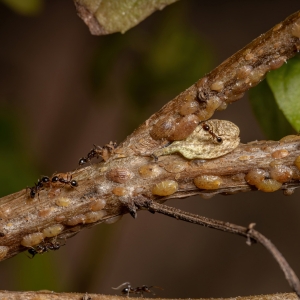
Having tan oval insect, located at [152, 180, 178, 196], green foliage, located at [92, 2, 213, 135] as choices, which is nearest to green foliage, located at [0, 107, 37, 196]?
green foliage, located at [92, 2, 213, 135]

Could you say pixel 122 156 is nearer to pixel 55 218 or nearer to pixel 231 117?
pixel 55 218

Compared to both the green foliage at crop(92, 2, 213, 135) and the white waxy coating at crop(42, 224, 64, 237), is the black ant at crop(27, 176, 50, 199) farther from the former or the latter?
the green foliage at crop(92, 2, 213, 135)

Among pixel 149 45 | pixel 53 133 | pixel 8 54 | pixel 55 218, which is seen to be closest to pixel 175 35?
pixel 149 45

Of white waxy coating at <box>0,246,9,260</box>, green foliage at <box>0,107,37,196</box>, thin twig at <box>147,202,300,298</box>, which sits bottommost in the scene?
thin twig at <box>147,202,300,298</box>

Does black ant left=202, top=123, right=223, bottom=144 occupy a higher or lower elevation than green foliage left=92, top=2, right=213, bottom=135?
lower

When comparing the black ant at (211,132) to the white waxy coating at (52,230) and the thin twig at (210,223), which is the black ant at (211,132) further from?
the white waxy coating at (52,230)

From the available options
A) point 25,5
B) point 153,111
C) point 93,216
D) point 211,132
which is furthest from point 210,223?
point 153,111

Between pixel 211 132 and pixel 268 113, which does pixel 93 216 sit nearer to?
pixel 211 132
